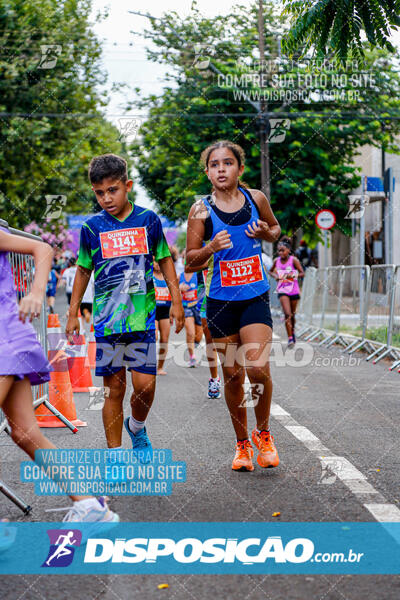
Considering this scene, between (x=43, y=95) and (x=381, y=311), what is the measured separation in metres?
17.4

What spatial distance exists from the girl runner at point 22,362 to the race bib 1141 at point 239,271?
5.37ft

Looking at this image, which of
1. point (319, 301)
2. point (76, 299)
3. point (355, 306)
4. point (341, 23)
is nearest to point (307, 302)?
point (319, 301)

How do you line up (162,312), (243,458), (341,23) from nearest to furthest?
(243,458) → (341,23) → (162,312)

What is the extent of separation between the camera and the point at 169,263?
15.9ft

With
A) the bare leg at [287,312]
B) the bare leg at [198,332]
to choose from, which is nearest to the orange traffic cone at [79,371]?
the bare leg at [198,332]

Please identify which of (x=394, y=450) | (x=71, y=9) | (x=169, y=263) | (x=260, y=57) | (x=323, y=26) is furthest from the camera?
(x=71, y=9)

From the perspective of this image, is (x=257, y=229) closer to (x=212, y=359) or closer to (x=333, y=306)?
(x=212, y=359)

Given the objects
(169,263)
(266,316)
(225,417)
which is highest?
(169,263)

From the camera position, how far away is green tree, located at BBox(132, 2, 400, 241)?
24.7 metres

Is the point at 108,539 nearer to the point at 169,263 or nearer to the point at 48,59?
the point at 169,263

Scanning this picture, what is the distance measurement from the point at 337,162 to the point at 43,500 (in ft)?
76.3

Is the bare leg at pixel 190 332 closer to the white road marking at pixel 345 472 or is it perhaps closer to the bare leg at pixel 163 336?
the bare leg at pixel 163 336

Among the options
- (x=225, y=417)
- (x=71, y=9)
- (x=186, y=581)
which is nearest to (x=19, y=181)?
(x=71, y=9)

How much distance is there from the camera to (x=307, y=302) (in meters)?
17.7
